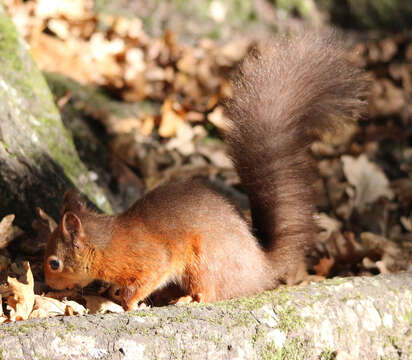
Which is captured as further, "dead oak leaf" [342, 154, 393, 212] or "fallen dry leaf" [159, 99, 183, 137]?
"fallen dry leaf" [159, 99, 183, 137]

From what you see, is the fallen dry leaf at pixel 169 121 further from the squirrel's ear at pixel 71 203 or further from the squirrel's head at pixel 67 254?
the squirrel's head at pixel 67 254

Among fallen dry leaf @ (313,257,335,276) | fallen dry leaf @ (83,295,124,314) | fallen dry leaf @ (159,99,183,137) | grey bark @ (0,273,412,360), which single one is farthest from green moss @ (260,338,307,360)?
fallen dry leaf @ (159,99,183,137)

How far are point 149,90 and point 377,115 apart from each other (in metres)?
2.00

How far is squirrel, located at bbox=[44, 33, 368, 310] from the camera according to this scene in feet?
7.32

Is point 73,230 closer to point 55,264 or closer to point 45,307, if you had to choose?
point 55,264

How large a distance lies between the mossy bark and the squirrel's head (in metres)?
0.28

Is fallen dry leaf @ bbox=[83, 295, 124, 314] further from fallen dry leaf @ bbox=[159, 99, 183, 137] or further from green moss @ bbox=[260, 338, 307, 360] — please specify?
fallen dry leaf @ bbox=[159, 99, 183, 137]

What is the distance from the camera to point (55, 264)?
231cm

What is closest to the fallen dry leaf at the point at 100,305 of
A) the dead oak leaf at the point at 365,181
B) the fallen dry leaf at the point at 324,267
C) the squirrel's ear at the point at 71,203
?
the squirrel's ear at the point at 71,203

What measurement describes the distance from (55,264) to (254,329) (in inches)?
38.6

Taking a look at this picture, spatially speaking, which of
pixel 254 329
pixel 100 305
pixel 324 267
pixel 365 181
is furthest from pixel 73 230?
pixel 365 181

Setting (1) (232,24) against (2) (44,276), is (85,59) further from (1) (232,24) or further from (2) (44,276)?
(2) (44,276)

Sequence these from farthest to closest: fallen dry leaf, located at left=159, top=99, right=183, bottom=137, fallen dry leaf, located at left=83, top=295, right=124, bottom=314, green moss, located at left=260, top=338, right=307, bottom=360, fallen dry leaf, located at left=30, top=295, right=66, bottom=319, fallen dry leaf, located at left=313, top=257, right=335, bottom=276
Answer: fallen dry leaf, located at left=159, top=99, right=183, bottom=137
fallen dry leaf, located at left=313, top=257, right=335, bottom=276
fallen dry leaf, located at left=83, top=295, right=124, bottom=314
fallen dry leaf, located at left=30, top=295, right=66, bottom=319
green moss, located at left=260, top=338, right=307, bottom=360

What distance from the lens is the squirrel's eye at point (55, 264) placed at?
7.57 feet
